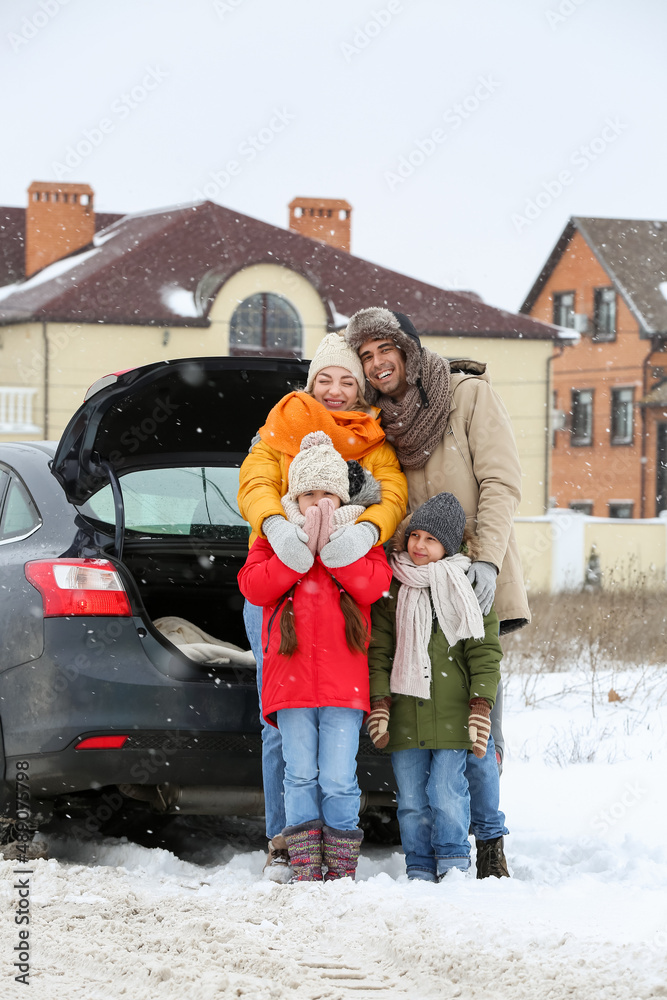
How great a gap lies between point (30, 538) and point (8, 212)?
33771 millimetres

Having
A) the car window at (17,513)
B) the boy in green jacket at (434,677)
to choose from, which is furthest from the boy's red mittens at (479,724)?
the car window at (17,513)

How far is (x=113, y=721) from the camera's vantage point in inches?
158

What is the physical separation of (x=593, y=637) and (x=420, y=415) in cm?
674

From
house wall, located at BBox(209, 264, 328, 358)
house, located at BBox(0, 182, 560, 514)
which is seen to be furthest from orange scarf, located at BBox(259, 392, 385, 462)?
house wall, located at BBox(209, 264, 328, 358)

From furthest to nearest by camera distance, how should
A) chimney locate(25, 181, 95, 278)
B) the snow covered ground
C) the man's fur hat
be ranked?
1. chimney locate(25, 181, 95, 278)
2. the man's fur hat
3. the snow covered ground

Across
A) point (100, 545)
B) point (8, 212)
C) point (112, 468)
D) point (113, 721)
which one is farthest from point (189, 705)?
point (8, 212)

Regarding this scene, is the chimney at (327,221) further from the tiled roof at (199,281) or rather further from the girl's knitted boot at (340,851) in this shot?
the girl's knitted boot at (340,851)

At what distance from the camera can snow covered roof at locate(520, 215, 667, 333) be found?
35500mm

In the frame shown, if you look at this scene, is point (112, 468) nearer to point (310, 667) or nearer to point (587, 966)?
point (310, 667)

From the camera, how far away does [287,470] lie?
4.12 metres

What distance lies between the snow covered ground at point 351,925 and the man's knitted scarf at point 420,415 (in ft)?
4.92

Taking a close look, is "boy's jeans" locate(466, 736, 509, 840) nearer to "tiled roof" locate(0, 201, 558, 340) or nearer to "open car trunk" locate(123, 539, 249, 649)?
"open car trunk" locate(123, 539, 249, 649)

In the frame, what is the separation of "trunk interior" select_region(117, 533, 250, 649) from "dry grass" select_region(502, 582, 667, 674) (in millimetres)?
4322

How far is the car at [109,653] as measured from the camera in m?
4.04
